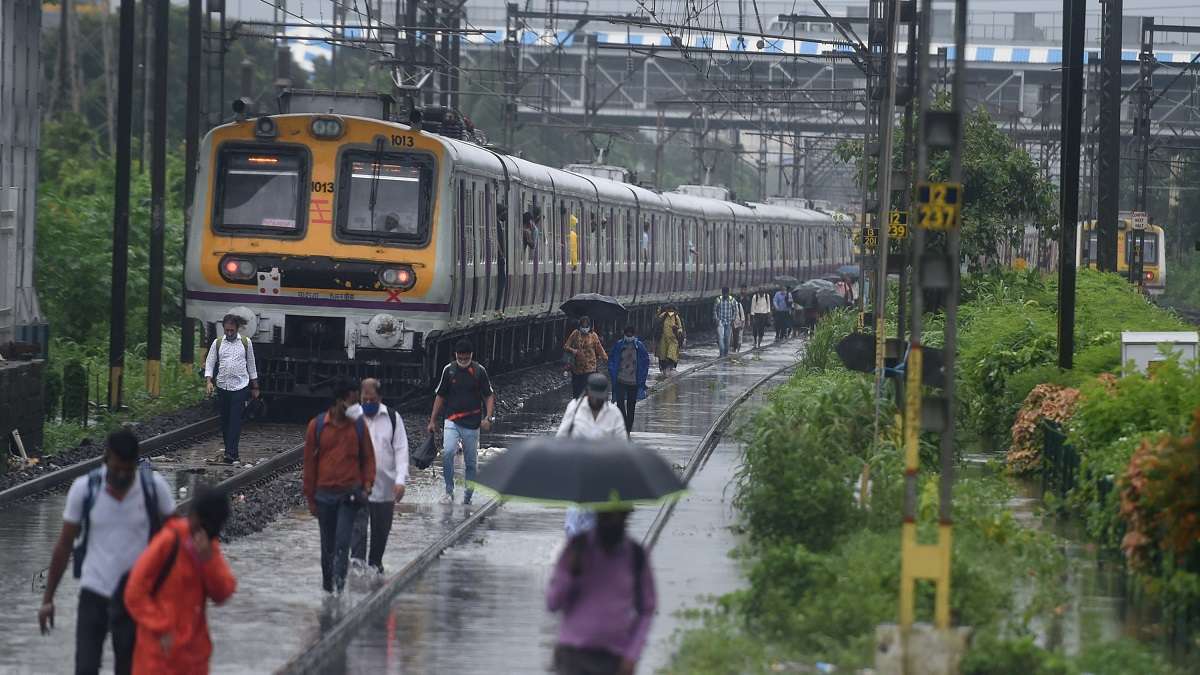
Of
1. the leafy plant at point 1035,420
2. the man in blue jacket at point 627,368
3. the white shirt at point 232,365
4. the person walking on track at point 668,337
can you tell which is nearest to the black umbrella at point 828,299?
the person walking on track at point 668,337

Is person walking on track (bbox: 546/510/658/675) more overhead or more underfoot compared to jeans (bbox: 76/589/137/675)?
more overhead

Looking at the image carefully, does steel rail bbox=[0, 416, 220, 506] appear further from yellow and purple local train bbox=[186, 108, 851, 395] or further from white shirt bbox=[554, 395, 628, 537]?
white shirt bbox=[554, 395, 628, 537]

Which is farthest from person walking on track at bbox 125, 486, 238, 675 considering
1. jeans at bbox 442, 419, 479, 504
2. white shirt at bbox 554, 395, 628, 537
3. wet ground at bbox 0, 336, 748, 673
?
jeans at bbox 442, 419, 479, 504

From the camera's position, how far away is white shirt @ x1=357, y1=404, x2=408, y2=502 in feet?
44.1

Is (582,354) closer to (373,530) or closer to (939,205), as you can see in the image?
(373,530)

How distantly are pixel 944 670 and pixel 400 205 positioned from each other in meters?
14.8

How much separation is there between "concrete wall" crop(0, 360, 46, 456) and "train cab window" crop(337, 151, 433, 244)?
4.39 metres

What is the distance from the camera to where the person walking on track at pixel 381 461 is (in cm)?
1342

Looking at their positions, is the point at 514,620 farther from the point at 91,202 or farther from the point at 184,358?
the point at 91,202

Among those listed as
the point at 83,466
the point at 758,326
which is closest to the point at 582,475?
the point at 83,466

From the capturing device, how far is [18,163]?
27.2 m

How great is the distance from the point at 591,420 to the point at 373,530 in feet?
6.09

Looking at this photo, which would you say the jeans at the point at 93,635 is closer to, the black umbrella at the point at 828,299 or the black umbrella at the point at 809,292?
the black umbrella at the point at 828,299

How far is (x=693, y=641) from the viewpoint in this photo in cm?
1090
